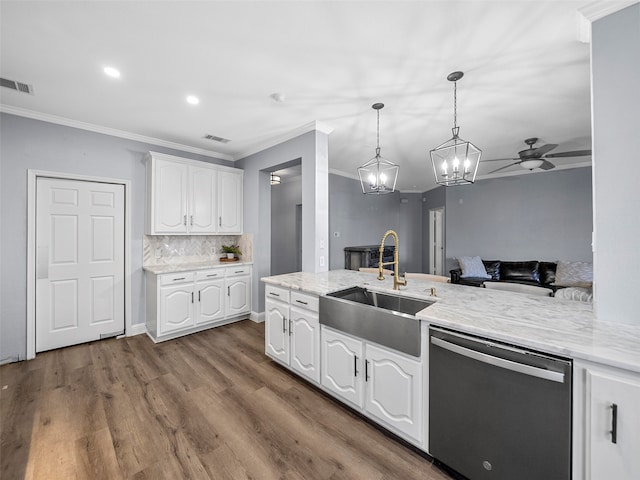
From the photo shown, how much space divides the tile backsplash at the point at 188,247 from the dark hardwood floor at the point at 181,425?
4.65 feet

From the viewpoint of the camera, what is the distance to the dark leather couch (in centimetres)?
509

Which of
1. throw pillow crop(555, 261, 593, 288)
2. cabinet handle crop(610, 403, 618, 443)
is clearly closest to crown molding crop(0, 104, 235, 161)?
cabinet handle crop(610, 403, 618, 443)

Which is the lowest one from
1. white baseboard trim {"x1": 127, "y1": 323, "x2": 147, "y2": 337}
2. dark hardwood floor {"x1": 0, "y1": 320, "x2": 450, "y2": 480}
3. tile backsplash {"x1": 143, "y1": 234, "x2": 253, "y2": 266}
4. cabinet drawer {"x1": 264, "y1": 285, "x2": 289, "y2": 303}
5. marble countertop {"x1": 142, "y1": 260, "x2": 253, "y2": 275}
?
dark hardwood floor {"x1": 0, "y1": 320, "x2": 450, "y2": 480}

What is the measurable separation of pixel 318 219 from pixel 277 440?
2.13 metres

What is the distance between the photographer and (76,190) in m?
3.09

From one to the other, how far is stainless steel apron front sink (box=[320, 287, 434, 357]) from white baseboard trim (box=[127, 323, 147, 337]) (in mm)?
2856

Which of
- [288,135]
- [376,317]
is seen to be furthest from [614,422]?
[288,135]

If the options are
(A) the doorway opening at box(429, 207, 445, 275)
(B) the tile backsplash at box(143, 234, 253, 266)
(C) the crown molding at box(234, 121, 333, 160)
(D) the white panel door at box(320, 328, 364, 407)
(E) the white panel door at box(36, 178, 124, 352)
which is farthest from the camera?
(A) the doorway opening at box(429, 207, 445, 275)

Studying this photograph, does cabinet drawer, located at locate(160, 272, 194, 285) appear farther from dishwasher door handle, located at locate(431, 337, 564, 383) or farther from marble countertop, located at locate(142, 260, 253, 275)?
dishwasher door handle, located at locate(431, 337, 564, 383)

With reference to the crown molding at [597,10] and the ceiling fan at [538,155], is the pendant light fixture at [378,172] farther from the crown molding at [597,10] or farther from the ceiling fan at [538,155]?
the ceiling fan at [538,155]

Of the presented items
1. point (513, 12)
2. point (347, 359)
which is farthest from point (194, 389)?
point (513, 12)

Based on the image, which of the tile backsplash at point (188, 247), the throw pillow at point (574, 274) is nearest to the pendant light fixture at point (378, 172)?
the tile backsplash at point (188, 247)

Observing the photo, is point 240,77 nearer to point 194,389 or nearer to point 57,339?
point 194,389

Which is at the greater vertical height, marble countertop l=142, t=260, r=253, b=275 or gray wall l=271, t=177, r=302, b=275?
gray wall l=271, t=177, r=302, b=275
